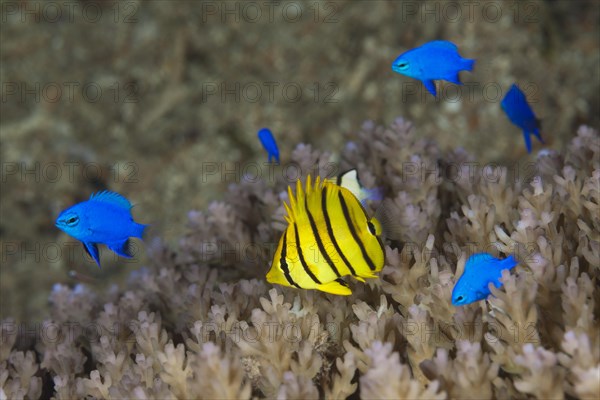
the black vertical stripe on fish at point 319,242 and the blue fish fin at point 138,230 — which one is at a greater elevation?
the black vertical stripe on fish at point 319,242

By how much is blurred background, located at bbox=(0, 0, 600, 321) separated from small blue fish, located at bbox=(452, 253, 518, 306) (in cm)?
404

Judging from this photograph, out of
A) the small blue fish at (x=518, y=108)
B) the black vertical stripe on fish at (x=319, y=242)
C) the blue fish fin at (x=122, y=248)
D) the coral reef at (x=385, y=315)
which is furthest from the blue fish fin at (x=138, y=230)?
the small blue fish at (x=518, y=108)

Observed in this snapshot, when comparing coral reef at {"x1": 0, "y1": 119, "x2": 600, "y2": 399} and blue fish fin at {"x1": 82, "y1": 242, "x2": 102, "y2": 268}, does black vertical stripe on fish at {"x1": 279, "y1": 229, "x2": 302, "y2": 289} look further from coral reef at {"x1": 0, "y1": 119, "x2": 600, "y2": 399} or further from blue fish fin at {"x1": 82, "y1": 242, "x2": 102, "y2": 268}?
blue fish fin at {"x1": 82, "y1": 242, "x2": 102, "y2": 268}

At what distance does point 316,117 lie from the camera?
20.1ft

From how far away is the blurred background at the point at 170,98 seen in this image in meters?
5.98

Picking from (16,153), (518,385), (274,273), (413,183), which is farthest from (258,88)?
(518,385)

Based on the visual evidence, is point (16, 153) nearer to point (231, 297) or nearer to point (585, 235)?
point (231, 297)

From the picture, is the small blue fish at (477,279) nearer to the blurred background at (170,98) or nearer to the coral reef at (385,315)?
the coral reef at (385,315)

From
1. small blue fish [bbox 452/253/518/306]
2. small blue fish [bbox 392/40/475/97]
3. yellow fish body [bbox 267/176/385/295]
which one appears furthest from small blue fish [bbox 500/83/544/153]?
yellow fish body [bbox 267/176/385/295]

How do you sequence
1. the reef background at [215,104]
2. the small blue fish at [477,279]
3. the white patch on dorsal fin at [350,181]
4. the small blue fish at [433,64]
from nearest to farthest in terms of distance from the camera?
the small blue fish at [477,279] < the white patch on dorsal fin at [350,181] < the small blue fish at [433,64] < the reef background at [215,104]

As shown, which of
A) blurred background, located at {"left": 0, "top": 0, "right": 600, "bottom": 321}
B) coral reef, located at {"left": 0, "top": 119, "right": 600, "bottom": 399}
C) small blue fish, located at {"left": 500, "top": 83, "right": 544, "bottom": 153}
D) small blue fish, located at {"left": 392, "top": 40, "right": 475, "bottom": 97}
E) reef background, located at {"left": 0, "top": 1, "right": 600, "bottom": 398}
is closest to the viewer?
coral reef, located at {"left": 0, "top": 119, "right": 600, "bottom": 399}

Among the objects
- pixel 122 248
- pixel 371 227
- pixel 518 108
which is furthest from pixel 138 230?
pixel 518 108

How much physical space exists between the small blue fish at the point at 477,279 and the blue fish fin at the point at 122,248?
1.60m

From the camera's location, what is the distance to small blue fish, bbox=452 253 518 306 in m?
1.86
